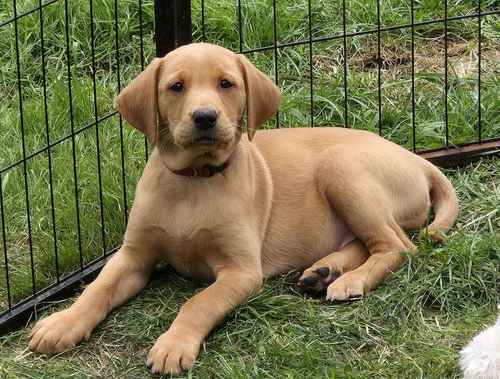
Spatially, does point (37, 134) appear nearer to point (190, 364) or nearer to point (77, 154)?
point (77, 154)

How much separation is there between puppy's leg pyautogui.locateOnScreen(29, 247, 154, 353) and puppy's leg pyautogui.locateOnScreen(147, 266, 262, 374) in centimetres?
36

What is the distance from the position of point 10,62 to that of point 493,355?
416cm

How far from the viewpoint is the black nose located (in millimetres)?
4832

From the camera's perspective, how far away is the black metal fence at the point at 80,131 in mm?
5645

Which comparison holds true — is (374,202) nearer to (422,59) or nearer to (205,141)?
(205,141)

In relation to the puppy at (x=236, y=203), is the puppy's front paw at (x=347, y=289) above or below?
below

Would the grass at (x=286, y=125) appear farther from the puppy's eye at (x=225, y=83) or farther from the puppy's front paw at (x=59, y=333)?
the puppy's eye at (x=225, y=83)

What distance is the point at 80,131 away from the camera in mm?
5641

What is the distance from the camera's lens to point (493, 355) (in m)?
4.45

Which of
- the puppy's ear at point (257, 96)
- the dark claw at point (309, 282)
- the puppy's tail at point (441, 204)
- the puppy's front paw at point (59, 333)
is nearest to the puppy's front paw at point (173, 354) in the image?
the puppy's front paw at point (59, 333)

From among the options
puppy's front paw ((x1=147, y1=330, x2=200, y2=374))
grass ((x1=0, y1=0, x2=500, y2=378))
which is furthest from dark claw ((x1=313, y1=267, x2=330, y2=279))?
puppy's front paw ((x1=147, y1=330, x2=200, y2=374))

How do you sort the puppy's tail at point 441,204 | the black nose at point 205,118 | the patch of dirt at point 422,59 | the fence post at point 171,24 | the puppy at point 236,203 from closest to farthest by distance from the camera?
the black nose at point 205,118
the puppy at point 236,203
the puppy's tail at point 441,204
the fence post at point 171,24
the patch of dirt at point 422,59

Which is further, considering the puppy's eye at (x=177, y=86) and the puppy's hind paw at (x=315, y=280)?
the puppy's hind paw at (x=315, y=280)

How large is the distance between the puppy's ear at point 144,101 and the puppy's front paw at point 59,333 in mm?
795
